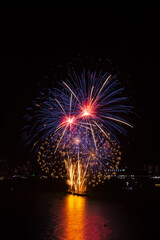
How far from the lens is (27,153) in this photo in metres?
63.8

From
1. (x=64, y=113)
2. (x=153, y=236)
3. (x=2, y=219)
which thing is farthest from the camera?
(x=64, y=113)

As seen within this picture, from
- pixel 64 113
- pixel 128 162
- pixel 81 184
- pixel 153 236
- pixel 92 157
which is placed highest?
pixel 128 162

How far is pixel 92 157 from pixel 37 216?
10.4 metres

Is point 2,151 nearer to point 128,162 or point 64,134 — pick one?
point 128,162

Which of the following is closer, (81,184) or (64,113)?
(64,113)

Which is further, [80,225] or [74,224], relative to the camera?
[74,224]

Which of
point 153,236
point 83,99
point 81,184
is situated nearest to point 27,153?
point 81,184

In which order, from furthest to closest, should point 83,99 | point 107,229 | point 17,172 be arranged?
1. point 17,172
2. point 83,99
3. point 107,229

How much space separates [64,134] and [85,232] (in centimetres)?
1114

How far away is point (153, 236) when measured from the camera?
8.18 m

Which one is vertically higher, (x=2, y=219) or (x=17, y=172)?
(x=17, y=172)

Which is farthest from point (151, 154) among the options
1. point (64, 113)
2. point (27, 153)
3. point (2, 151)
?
point (64, 113)

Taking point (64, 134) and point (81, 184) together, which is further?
point (81, 184)

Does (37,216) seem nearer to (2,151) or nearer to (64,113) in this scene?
(64,113)
